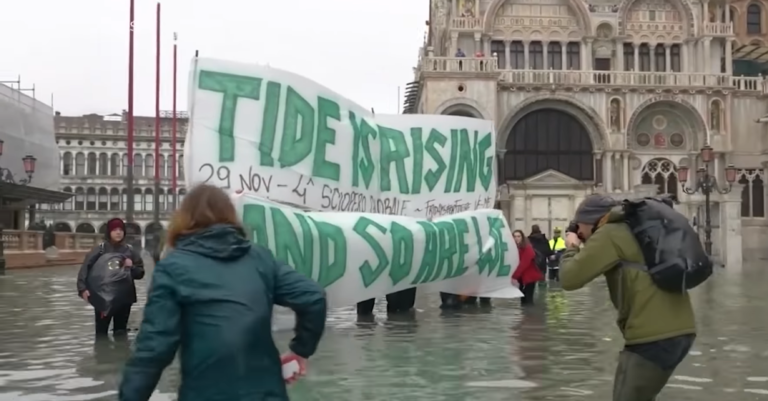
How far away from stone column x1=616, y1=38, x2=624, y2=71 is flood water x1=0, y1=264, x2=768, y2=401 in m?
30.1

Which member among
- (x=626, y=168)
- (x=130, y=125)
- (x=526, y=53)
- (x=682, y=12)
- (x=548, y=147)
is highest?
(x=682, y=12)

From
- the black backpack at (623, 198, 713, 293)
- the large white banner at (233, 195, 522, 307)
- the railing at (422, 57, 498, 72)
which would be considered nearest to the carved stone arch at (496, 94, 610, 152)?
the railing at (422, 57, 498, 72)

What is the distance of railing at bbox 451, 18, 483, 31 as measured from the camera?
4241 cm

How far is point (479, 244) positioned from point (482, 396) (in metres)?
6.07

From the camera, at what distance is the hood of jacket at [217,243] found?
11.1 feet

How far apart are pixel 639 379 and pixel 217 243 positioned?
2252mm

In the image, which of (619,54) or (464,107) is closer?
(464,107)

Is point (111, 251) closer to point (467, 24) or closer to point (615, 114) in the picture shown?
point (467, 24)

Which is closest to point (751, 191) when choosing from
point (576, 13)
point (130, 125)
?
point (576, 13)

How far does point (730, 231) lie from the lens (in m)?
30.8

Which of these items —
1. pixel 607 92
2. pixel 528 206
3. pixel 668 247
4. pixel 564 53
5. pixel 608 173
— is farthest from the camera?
pixel 564 53

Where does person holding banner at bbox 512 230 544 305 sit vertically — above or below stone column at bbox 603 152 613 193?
below

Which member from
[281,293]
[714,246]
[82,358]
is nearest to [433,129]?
[82,358]

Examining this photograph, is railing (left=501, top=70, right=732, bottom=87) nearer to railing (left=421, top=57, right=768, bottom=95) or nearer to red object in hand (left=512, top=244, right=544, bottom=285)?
railing (left=421, top=57, right=768, bottom=95)
